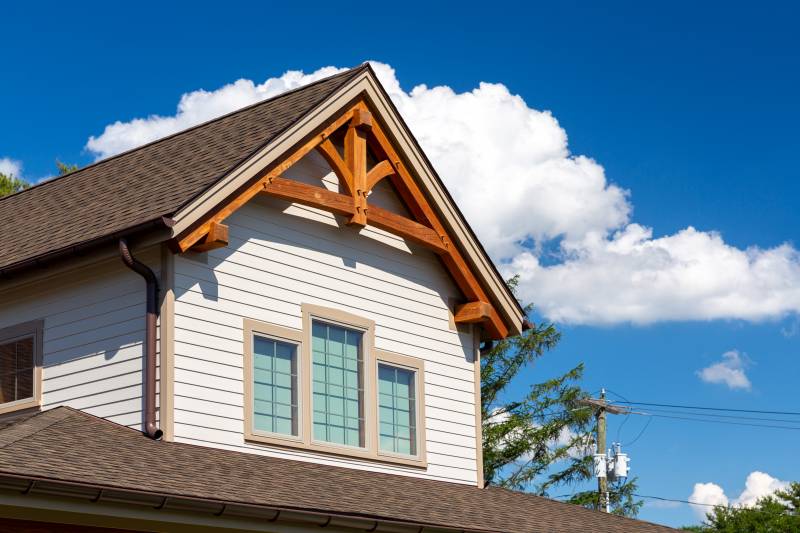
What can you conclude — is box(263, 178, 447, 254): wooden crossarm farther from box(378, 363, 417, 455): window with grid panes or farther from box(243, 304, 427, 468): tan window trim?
box(378, 363, 417, 455): window with grid panes

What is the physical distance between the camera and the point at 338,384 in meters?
17.3

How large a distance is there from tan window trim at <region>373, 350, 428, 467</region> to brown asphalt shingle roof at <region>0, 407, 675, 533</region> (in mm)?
420

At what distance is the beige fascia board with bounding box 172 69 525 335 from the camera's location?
49.9 ft

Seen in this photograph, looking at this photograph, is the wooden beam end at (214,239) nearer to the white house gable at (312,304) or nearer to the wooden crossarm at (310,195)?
the white house gable at (312,304)

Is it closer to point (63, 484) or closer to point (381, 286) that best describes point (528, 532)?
point (381, 286)

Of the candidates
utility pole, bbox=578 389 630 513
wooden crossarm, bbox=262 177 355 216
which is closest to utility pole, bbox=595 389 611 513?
utility pole, bbox=578 389 630 513

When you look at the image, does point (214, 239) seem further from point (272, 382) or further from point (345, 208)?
point (345, 208)

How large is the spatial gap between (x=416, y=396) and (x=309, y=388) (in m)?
2.38

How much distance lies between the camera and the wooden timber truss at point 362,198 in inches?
615

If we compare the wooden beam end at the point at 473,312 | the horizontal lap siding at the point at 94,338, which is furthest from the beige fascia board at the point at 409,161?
the horizontal lap siding at the point at 94,338

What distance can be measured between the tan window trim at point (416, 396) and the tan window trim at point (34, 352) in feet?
15.2

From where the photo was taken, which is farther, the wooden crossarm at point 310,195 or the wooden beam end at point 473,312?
the wooden beam end at point 473,312

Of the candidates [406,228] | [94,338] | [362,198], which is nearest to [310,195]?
[362,198]

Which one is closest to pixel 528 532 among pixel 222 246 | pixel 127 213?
pixel 222 246
